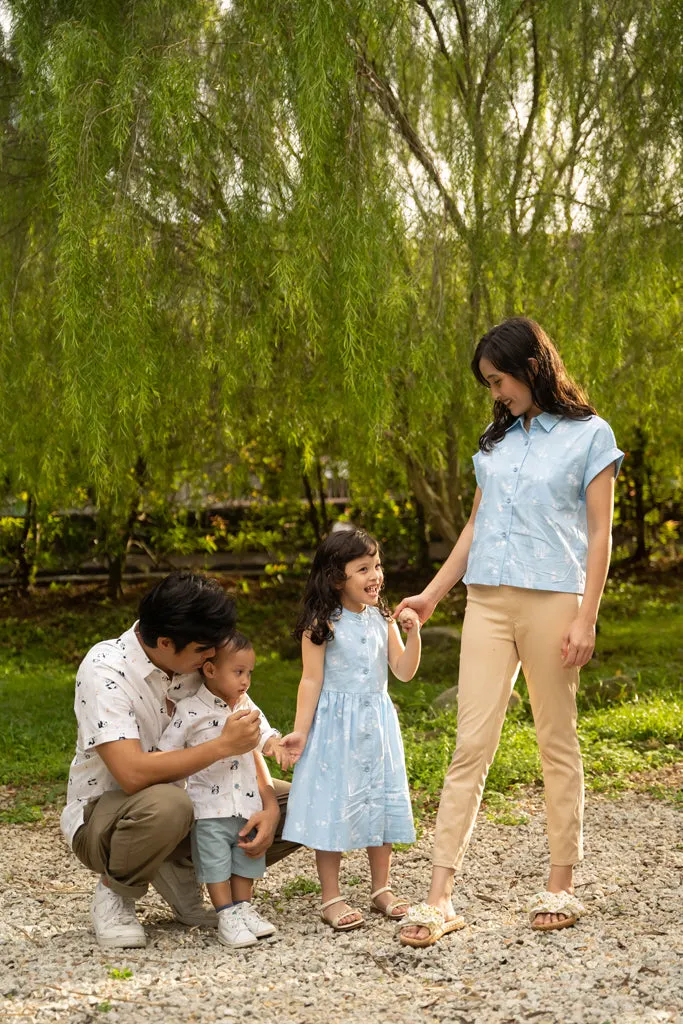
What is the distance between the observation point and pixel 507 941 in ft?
10.5

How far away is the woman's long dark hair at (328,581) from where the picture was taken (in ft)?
11.6

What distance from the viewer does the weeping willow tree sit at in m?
5.32

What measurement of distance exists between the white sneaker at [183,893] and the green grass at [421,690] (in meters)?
1.62

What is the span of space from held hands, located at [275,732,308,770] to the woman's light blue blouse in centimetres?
74

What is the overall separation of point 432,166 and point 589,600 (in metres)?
3.86

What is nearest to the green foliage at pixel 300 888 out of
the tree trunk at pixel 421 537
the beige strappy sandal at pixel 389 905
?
the beige strappy sandal at pixel 389 905

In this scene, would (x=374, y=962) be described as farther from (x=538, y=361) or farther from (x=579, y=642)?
(x=538, y=361)

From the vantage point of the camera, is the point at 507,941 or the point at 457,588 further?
the point at 457,588

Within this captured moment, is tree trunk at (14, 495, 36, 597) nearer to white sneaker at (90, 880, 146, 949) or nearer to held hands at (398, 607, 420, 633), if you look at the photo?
white sneaker at (90, 880, 146, 949)

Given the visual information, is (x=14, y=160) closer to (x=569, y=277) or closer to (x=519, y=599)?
(x=569, y=277)

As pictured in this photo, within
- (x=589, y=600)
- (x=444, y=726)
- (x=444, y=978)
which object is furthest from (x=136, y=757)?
(x=444, y=726)

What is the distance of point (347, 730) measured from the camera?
11.5 ft

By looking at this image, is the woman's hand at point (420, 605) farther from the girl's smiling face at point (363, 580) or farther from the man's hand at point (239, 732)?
the man's hand at point (239, 732)

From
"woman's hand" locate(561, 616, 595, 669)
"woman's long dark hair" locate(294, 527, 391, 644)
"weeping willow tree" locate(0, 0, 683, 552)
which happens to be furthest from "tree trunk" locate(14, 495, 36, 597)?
"woman's hand" locate(561, 616, 595, 669)
